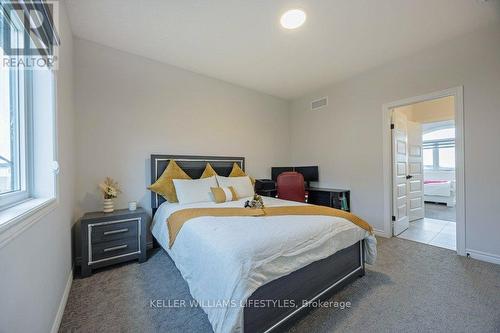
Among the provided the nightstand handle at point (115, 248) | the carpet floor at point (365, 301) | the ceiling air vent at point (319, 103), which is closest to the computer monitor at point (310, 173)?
the ceiling air vent at point (319, 103)

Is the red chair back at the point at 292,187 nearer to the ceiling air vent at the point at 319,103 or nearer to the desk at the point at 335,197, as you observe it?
the desk at the point at 335,197

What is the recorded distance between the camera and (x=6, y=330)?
81 cm

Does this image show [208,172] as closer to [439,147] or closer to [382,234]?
[382,234]

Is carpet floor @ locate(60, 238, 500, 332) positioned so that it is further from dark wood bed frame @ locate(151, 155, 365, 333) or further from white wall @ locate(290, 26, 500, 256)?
white wall @ locate(290, 26, 500, 256)

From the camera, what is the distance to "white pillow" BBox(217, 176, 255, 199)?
10.4ft

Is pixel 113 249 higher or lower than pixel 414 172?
lower

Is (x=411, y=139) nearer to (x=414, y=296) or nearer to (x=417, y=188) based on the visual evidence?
(x=417, y=188)

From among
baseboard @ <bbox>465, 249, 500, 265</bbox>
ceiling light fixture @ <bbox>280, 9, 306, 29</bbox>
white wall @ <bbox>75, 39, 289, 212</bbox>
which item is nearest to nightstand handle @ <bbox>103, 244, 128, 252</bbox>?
white wall @ <bbox>75, 39, 289, 212</bbox>

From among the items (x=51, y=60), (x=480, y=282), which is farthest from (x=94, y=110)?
(x=480, y=282)

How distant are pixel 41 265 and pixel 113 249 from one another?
3.94ft

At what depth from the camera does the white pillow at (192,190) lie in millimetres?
2741

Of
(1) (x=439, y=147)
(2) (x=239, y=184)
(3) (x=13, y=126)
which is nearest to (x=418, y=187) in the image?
(2) (x=239, y=184)

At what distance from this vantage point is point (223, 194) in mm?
2818

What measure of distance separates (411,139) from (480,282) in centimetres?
283
